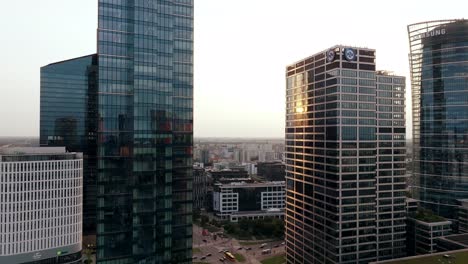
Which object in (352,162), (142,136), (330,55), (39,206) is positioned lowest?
(39,206)

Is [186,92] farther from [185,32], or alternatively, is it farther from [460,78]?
[460,78]

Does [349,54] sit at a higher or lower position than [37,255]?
higher

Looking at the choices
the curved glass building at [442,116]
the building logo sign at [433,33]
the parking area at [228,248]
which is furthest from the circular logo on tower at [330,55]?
the building logo sign at [433,33]

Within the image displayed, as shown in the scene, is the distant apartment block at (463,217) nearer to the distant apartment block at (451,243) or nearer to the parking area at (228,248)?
the distant apartment block at (451,243)

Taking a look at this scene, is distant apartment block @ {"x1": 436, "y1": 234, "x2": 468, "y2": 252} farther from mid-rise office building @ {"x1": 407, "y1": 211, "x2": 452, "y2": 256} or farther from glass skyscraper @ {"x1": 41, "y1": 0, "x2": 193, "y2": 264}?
glass skyscraper @ {"x1": 41, "y1": 0, "x2": 193, "y2": 264}

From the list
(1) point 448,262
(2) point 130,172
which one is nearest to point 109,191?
(2) point 130,172

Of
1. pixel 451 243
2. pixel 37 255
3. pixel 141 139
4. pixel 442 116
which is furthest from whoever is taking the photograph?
pixel 442 116

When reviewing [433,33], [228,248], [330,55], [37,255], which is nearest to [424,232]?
[330,55]

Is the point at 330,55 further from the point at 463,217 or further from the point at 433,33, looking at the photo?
the point at 433,33
